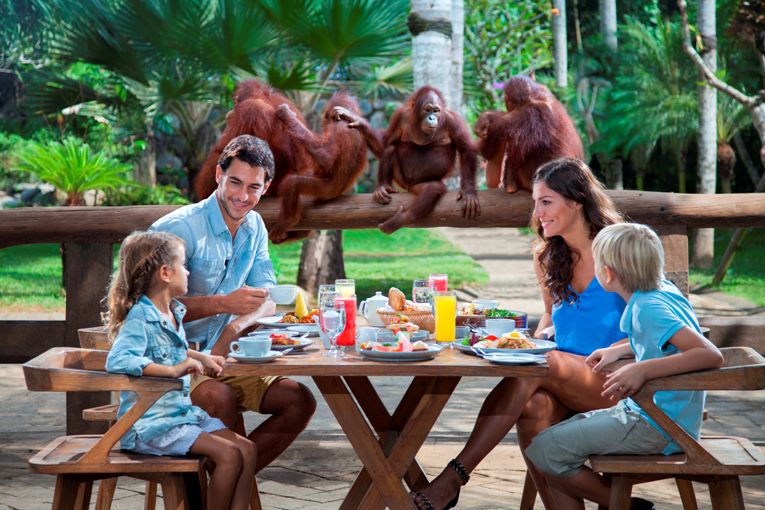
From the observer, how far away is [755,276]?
11.6 metres

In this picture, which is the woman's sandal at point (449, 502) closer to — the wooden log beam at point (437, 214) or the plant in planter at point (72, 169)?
the wooden log beam at point (437, 214)

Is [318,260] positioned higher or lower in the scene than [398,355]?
lower

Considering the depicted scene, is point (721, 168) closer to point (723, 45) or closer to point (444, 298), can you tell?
point (723, 45)

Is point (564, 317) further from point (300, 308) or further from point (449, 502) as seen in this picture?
point (300, 308)

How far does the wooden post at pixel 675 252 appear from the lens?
411 cm

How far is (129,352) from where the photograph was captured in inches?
97.1

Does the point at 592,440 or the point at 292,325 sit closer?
the point at 592,440

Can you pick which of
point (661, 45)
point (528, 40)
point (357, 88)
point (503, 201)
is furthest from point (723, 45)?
point (503, 201)

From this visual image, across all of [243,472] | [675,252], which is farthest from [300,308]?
[675,252]

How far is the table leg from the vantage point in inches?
103

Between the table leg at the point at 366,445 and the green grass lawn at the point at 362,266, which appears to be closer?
the table leg at the point at 366,445

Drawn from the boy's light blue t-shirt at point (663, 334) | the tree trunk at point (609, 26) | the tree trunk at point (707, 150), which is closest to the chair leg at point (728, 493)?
the boy's light blue t-shirt at point (663, 334)

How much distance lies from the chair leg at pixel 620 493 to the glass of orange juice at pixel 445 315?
23.8 inches

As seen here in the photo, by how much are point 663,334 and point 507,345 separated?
0.40 meters
